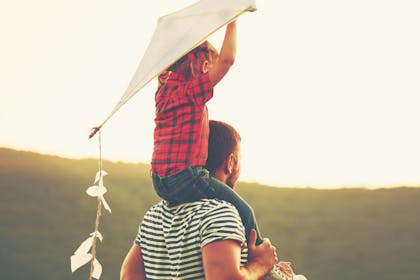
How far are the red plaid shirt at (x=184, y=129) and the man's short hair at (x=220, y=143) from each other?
0.09 m

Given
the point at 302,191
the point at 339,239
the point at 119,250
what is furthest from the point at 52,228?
the point at 339,239

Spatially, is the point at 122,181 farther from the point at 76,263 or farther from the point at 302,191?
the point at 76,263

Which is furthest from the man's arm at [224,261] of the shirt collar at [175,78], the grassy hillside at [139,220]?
the grassy hillside at [139,220]

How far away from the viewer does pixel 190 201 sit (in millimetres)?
1580

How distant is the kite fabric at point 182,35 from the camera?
4.60ft

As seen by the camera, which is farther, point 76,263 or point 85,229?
point 85,229

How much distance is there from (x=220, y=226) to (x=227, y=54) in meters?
0.42

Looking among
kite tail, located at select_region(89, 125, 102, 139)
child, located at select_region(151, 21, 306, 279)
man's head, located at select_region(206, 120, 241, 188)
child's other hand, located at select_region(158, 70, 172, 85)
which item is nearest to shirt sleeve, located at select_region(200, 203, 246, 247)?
child, located at select_region(151, 21, 306, 279)

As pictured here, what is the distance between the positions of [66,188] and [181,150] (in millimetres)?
4342

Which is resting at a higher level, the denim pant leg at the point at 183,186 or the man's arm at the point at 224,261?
the denim pant leg at the point at 183,186

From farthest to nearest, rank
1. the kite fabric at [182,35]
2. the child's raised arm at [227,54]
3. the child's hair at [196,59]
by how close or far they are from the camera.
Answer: the child's hair at [196,59] < the child's raised arm at [227,54] < the kite fabric at [182,35]

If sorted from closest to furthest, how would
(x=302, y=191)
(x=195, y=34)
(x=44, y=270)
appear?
(x=195, y=34) < (x=44, y=270) < (x=302, y=191)

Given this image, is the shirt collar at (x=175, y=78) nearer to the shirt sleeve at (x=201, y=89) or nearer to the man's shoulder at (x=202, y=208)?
the shirt sleeve at (x=201, y=89)

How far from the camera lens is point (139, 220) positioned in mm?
5797
